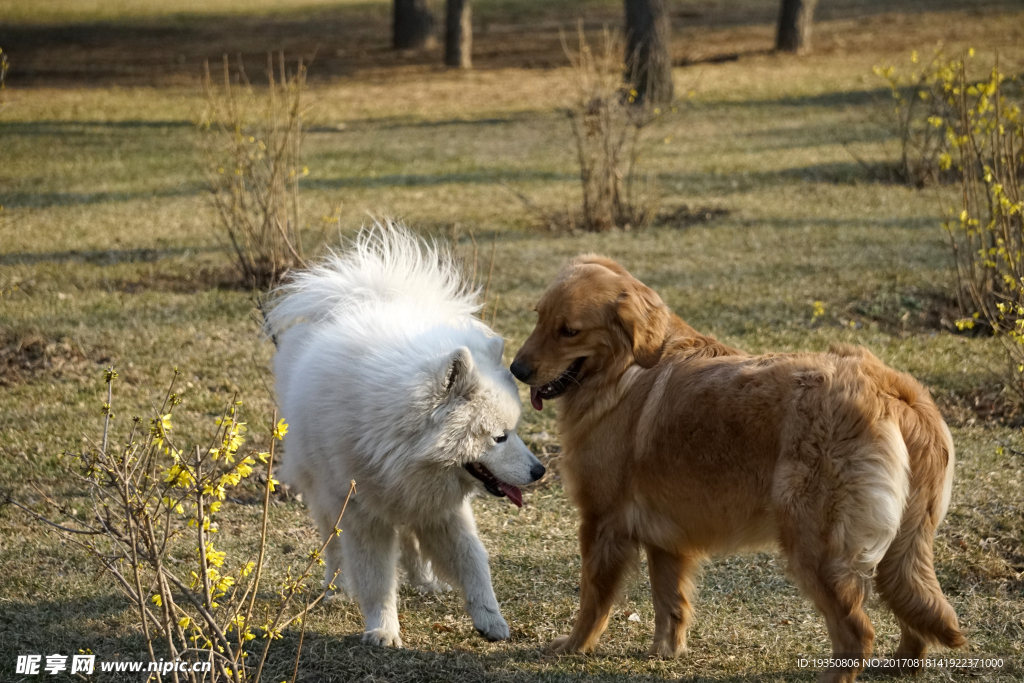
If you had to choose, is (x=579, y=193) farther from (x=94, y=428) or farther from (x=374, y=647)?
(x=374, y=647)

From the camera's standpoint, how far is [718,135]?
16.9 m

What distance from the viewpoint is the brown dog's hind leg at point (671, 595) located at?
3.91m

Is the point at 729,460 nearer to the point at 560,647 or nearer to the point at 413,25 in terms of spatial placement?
the point at 560,647

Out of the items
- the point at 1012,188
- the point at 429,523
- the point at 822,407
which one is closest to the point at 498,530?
the point at 429,523

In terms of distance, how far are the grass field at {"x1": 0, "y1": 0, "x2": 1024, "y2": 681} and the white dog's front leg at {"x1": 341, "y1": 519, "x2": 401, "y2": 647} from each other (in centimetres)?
12

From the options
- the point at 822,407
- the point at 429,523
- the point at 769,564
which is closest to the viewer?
the point at 822,407

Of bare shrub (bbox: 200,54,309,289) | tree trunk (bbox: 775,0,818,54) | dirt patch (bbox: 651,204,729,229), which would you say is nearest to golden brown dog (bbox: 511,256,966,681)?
bare shrub (bbox: 200,54,309,289)

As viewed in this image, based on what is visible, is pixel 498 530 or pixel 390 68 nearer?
pixel 498 530

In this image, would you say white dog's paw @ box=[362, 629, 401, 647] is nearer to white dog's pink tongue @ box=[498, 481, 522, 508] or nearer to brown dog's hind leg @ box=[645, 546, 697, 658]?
white dog's pink tongue @ box=[498, 481, 522, 508]

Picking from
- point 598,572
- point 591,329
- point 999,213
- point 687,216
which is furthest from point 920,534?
point 687,216

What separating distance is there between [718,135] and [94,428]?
1312 centimetres

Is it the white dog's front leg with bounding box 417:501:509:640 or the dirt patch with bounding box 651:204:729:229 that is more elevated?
the dirt patch with bounding box 651:204:729:229

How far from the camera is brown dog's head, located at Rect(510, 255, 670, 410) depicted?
3855mm

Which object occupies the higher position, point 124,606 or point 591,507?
point 591,507
